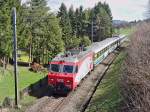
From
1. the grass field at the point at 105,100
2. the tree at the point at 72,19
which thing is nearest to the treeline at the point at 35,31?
the grass field at the point at 105,100

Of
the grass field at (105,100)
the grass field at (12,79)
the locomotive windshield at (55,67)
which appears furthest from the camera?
the grass field at (12,79)

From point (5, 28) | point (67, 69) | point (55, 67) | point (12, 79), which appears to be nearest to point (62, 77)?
point (67, 69)

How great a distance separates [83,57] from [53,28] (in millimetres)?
22936

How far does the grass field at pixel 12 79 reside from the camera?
3577cm

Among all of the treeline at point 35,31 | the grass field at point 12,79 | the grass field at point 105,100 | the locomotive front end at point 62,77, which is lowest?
the grass field at point 12,79

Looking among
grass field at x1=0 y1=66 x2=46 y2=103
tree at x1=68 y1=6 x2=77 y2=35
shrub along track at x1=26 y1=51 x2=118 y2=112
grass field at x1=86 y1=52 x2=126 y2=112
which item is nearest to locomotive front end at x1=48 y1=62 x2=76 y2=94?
shrub along track at x1=26 y1=51 x2=118 y2=112

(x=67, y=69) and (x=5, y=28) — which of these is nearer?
(x=67, y=69)

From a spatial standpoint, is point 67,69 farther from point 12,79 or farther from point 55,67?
point 12,79

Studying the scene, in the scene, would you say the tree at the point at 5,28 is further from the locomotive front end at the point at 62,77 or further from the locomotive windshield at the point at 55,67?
the locomotive front end at the point at 62,77

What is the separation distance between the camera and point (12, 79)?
143 feet

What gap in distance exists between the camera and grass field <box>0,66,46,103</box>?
117 ft

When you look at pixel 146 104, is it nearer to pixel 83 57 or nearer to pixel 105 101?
pixel 105 101

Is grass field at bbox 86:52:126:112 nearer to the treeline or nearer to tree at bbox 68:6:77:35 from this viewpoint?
the treeline

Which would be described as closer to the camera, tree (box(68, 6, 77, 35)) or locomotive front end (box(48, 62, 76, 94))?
locomotive front end (box(48, 62, 76, 94))
